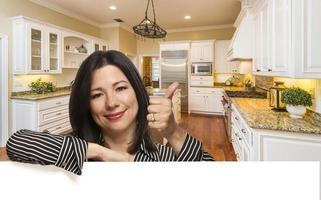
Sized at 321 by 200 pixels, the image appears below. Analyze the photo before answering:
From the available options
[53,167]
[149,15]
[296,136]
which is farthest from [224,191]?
[149,15]

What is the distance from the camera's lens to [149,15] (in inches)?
210

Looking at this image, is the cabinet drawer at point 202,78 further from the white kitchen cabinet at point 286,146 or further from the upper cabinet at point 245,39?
the white kitchen cabinet at point 286,146

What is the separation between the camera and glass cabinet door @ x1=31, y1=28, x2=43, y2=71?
381 cm

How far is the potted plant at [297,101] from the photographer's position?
1866 millimetres

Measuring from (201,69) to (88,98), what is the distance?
5.86 m

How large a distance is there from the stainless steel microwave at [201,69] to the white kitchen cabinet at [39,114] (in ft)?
12.6

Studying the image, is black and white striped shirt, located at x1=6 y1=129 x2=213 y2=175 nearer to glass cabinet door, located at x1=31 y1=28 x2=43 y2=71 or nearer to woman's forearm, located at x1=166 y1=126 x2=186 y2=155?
woman's forearm, located at x1=166 y1=126 x2=186 y2=155

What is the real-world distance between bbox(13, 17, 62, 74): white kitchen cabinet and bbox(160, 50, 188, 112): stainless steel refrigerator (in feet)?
10.3

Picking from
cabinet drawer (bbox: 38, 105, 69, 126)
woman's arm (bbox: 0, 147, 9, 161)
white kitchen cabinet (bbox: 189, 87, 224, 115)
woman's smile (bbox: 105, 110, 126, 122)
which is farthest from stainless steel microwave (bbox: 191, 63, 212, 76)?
woman's smile (bbox: 105, 110, 126, 122)

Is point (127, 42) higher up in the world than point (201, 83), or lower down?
higher up

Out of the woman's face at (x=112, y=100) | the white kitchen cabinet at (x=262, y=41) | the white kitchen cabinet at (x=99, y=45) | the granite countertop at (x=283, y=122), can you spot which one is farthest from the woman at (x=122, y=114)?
the white kitchen cabinet at (x=99, y=45)

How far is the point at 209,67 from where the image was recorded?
6207 mm

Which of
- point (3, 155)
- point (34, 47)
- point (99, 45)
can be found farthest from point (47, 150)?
point (99, 45)

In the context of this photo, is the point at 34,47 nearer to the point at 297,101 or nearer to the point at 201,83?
the point at 297,101
